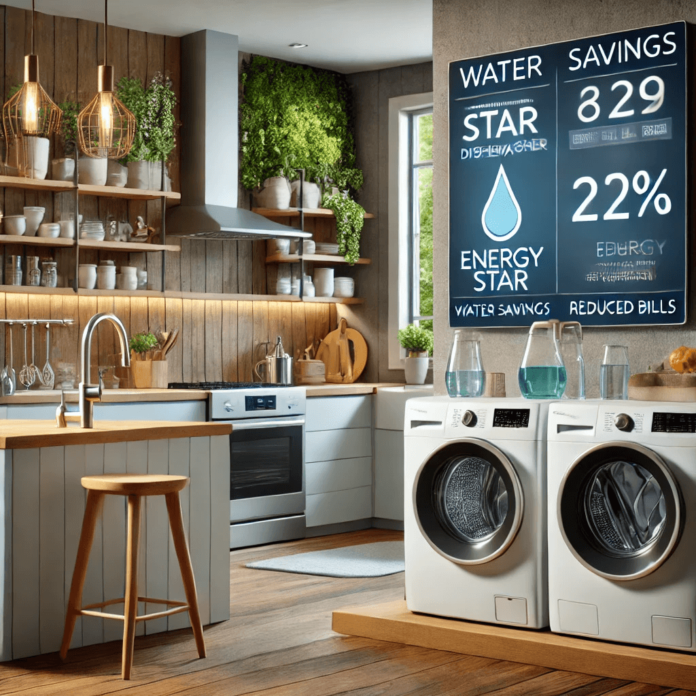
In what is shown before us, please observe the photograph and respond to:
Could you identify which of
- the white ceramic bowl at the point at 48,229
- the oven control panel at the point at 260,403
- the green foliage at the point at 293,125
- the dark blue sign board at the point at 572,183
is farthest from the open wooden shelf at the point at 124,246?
the dark blue sign board at the point at 572,183

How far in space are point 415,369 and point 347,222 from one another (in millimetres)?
1025

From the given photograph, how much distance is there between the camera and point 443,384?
4676 millimetres

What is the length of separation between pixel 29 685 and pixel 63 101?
139 inches

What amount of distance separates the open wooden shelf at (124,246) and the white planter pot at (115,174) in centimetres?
33

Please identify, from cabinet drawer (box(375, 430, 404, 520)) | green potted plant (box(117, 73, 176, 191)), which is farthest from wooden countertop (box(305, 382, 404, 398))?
green potted plant (box(117, 73, 176, 191))

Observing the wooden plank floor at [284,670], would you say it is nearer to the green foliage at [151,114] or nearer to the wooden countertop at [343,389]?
the wooden countertop at [343,389]

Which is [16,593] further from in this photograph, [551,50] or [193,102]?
[193,102]

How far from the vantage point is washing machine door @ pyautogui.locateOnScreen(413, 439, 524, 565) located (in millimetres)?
3820

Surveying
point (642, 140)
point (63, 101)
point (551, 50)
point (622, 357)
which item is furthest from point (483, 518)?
point (63, 101)

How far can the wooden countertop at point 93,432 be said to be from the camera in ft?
11.9

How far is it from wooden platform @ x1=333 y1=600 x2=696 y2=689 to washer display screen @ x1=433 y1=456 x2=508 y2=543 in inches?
12.8

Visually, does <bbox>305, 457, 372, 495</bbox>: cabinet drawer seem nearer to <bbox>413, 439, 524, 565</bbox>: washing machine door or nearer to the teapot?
the teapot

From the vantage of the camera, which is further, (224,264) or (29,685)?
(224,264)

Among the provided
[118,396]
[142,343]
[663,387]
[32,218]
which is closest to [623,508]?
[663,387]
